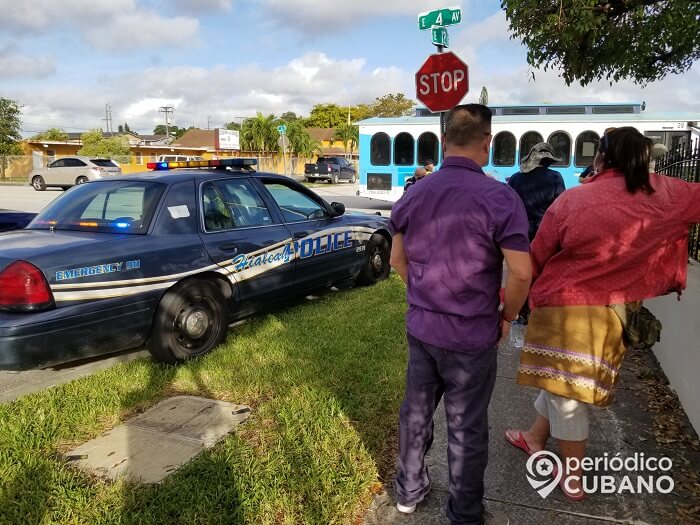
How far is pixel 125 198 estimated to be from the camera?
4.60 m

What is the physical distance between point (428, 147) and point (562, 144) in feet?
11.4

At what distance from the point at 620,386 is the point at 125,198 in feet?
13.6

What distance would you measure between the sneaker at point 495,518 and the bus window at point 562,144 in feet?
43.7

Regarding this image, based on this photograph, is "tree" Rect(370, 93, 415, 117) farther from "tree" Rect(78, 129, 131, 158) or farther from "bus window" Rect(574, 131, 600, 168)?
"bus window" Rect(574, 131, 600, 168)

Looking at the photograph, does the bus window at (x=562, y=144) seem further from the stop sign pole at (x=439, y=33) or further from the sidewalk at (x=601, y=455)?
the sidewalk at (x=601, y=455)

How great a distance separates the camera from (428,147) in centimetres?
1546

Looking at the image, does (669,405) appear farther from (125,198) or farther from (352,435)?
(125,198)

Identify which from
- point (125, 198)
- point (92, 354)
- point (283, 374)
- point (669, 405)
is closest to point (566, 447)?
point (669, 405)

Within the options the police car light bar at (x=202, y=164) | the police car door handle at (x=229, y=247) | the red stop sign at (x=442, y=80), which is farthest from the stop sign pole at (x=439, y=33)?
the police car door handle at (x=229, y=247)

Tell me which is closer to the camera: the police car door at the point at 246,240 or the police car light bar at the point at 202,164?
the police car door at the point at 246,240

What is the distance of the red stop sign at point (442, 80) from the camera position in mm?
5934

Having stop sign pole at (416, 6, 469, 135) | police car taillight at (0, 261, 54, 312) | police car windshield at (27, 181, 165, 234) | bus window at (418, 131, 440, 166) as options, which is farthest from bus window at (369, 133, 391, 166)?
police car taillight at (0, 261, 54, 312)

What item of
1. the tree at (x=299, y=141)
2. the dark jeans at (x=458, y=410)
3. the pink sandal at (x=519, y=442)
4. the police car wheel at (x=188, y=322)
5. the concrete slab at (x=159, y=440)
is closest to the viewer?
the dark jeans at (x=458, y=410)

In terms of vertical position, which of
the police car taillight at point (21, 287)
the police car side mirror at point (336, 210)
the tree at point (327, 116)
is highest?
the tree at point (327, 116)
